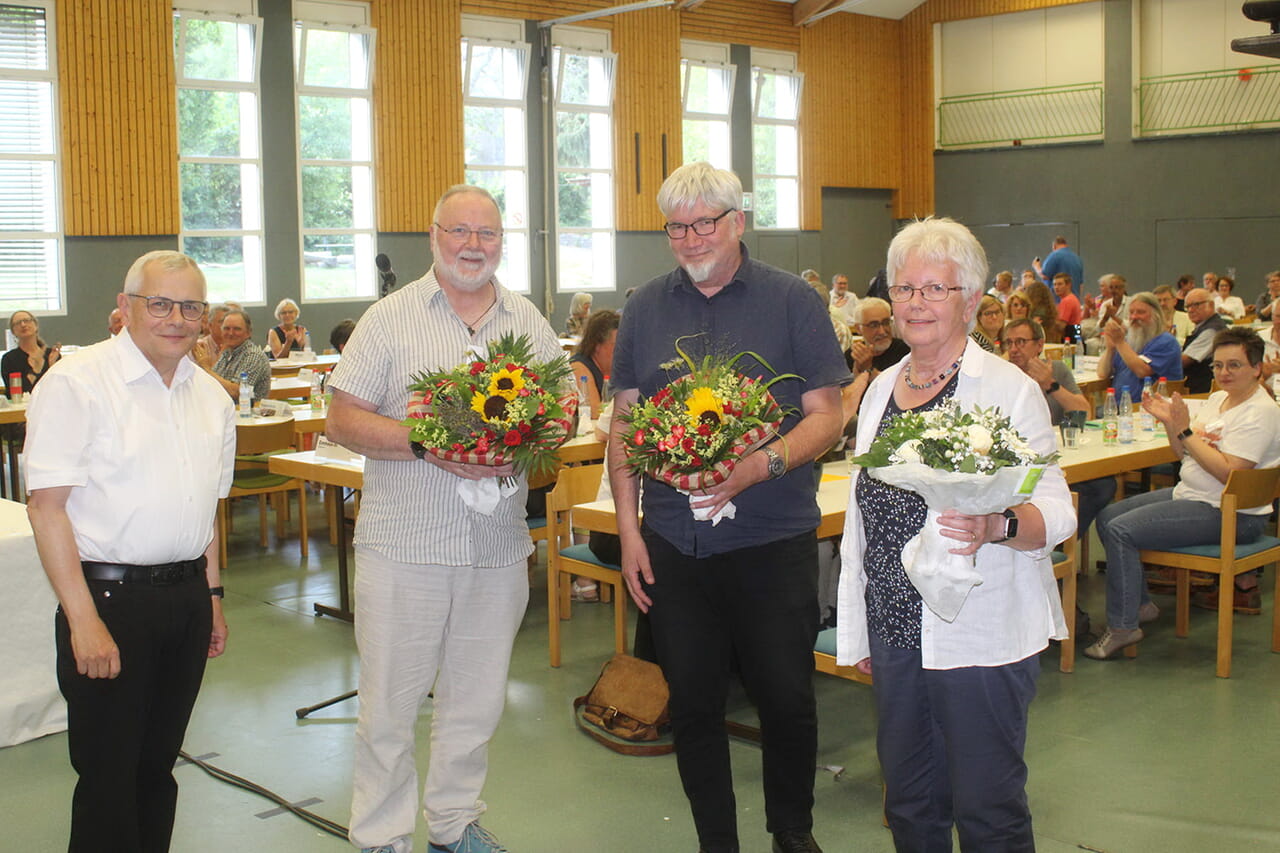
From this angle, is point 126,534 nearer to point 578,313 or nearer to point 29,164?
point 578,313

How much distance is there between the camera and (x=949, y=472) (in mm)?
2289

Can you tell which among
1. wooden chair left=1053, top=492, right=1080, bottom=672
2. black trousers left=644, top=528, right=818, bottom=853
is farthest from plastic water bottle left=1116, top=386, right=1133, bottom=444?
black trousers left=644, top=528, right=818, bottom=853

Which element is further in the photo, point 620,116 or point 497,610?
point 620,116

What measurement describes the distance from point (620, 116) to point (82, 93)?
837 centimetres

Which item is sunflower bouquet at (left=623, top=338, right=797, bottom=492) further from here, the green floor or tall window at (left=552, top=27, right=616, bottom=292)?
tall window at (left=552, top=27, right=616, bottom=292)

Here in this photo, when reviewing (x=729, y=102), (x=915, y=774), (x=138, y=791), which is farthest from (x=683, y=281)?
(x=729, y=102)

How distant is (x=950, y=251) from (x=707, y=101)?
19.9 meters

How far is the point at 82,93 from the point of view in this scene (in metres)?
14.7

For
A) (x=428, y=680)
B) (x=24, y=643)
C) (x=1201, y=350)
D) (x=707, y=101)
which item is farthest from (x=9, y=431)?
(x=707, y=101)

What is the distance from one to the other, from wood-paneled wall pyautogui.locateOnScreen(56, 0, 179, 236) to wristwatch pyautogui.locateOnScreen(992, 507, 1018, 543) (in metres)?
14.6

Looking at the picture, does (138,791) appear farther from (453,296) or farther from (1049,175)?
(1049,175)

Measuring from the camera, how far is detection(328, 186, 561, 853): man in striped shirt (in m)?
3.17

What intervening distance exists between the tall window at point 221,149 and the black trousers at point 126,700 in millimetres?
13935

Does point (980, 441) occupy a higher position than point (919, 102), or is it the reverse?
point (919, 102)
